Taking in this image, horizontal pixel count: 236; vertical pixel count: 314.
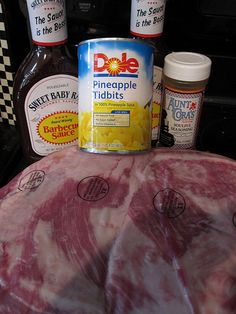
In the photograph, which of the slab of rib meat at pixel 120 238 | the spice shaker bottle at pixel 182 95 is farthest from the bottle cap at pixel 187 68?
the slab of rib meat at pixel 120 238

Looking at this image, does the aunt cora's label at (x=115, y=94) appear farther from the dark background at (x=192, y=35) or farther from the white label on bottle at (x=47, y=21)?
the dark background at (x=192, y=35)

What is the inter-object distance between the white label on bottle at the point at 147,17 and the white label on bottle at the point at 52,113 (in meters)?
0.16

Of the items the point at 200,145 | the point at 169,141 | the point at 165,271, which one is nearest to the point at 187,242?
the point at 165,271

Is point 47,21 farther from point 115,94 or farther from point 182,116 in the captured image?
point 182,116

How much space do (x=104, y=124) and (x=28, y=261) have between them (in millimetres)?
260

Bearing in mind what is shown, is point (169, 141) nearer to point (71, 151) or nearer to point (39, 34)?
point (71, 151)

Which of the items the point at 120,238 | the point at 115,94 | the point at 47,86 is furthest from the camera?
the point at 47,86

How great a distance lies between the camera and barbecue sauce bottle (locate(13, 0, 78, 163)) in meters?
0.68

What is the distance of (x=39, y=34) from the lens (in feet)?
2.24

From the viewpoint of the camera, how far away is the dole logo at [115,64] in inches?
23.8

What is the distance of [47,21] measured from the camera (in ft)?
2.20

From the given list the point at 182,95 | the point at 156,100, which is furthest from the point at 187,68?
the point at 156,100

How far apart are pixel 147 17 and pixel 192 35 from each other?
166 millimetres

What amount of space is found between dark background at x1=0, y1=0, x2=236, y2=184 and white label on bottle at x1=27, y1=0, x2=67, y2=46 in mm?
112
